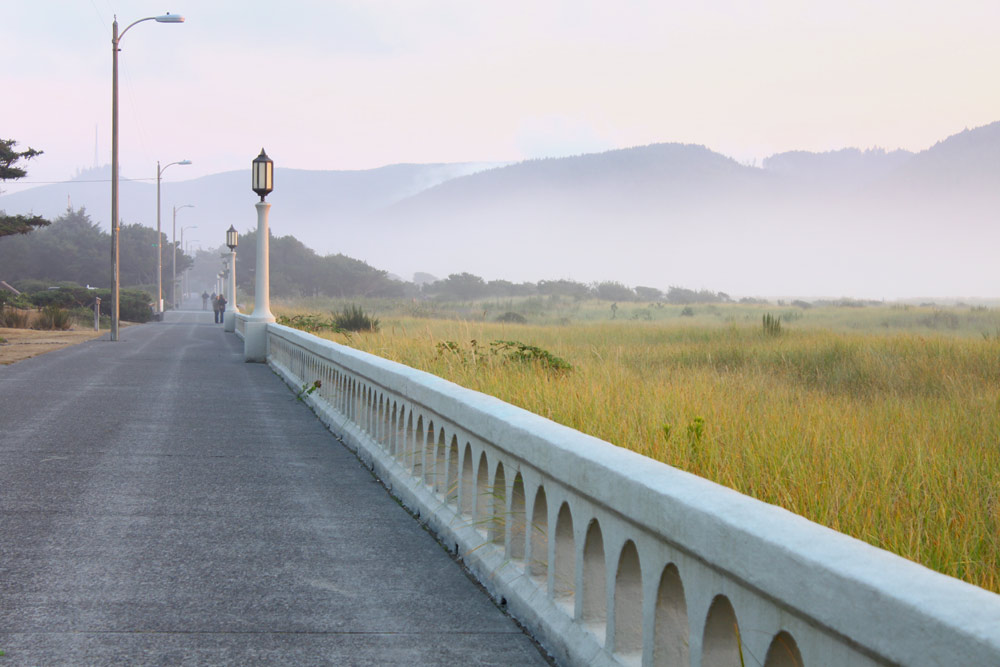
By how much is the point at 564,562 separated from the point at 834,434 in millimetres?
3327

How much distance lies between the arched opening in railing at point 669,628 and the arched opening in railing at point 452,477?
3.08 meters

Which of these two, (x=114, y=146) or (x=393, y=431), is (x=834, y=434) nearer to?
(x=393, y=431)

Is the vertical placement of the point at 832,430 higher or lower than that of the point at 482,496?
higher

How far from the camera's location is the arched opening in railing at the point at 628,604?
3.78m

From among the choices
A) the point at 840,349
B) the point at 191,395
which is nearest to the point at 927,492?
the point at 191,395

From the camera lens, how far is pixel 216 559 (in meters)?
5.87

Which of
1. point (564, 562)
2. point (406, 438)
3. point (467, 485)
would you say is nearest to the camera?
point (564, 562)

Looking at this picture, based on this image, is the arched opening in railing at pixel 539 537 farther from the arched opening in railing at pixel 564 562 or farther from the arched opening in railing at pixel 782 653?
the arched opening in railing at pixel 782 653

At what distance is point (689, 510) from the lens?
3.14 m

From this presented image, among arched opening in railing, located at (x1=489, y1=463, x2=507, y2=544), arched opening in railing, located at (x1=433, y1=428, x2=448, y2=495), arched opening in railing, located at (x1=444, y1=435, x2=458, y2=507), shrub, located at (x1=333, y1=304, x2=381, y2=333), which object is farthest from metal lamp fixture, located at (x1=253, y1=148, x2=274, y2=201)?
arched opening in railing, located at (x1=489, y1=463, x2=507, y2=544)

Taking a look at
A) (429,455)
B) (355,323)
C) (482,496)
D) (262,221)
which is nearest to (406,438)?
(429,455)

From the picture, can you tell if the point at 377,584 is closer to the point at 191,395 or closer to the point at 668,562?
the point at 668,562

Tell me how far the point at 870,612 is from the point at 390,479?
6089 mm

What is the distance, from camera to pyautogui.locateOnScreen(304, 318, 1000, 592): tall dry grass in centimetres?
471
